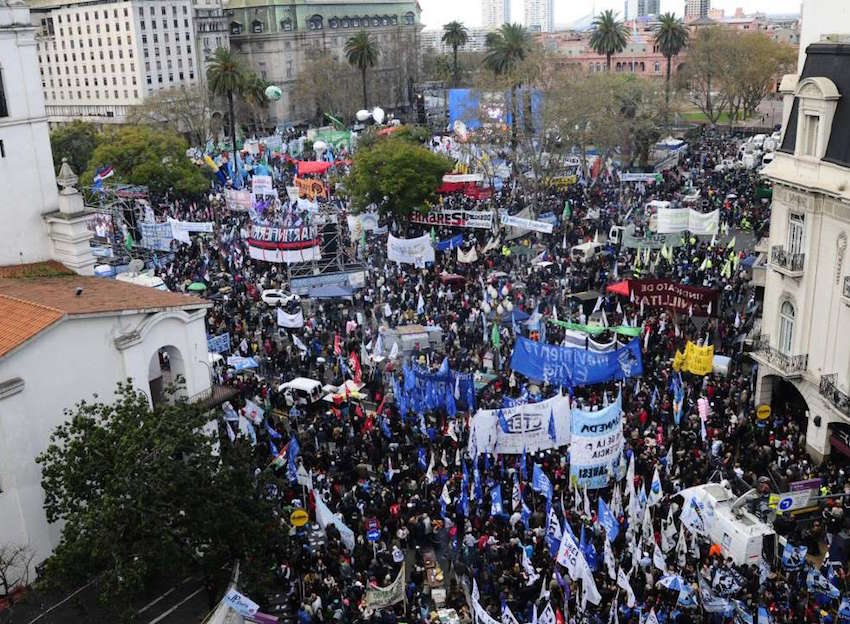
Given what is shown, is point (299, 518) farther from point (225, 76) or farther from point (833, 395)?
point (225, 76)

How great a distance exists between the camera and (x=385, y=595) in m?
19.1

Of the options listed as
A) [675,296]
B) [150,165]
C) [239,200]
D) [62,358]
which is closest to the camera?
[62,358]

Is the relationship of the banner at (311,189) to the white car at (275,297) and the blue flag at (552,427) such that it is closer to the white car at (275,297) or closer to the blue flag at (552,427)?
the white car at (275,297)

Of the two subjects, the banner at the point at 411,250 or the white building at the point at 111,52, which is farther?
the white building at the point at 111,52

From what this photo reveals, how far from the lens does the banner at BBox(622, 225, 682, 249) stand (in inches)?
1724

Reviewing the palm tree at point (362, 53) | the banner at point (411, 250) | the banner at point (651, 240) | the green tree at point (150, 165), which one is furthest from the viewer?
the palm tree at point (362, 53)

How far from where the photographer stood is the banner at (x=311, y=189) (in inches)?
2286

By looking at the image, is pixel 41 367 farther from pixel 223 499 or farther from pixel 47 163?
pixel 47 163

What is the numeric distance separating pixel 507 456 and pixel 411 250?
59.7ft

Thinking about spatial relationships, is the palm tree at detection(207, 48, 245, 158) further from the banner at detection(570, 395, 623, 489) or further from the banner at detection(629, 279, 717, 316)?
the banner at detection(570, 395, 623, 489)

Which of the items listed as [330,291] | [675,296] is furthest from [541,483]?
[330,291]

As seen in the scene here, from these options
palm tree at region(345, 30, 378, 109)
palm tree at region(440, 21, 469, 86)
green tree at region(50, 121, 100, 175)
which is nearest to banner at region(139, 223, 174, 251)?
green tree at region(50, 121, 100, 175)

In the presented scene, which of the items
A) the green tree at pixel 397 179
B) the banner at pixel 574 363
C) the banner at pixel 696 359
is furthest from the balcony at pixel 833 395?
the green tree at pixel 397 179

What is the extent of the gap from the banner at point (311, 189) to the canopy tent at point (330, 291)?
1943cm
